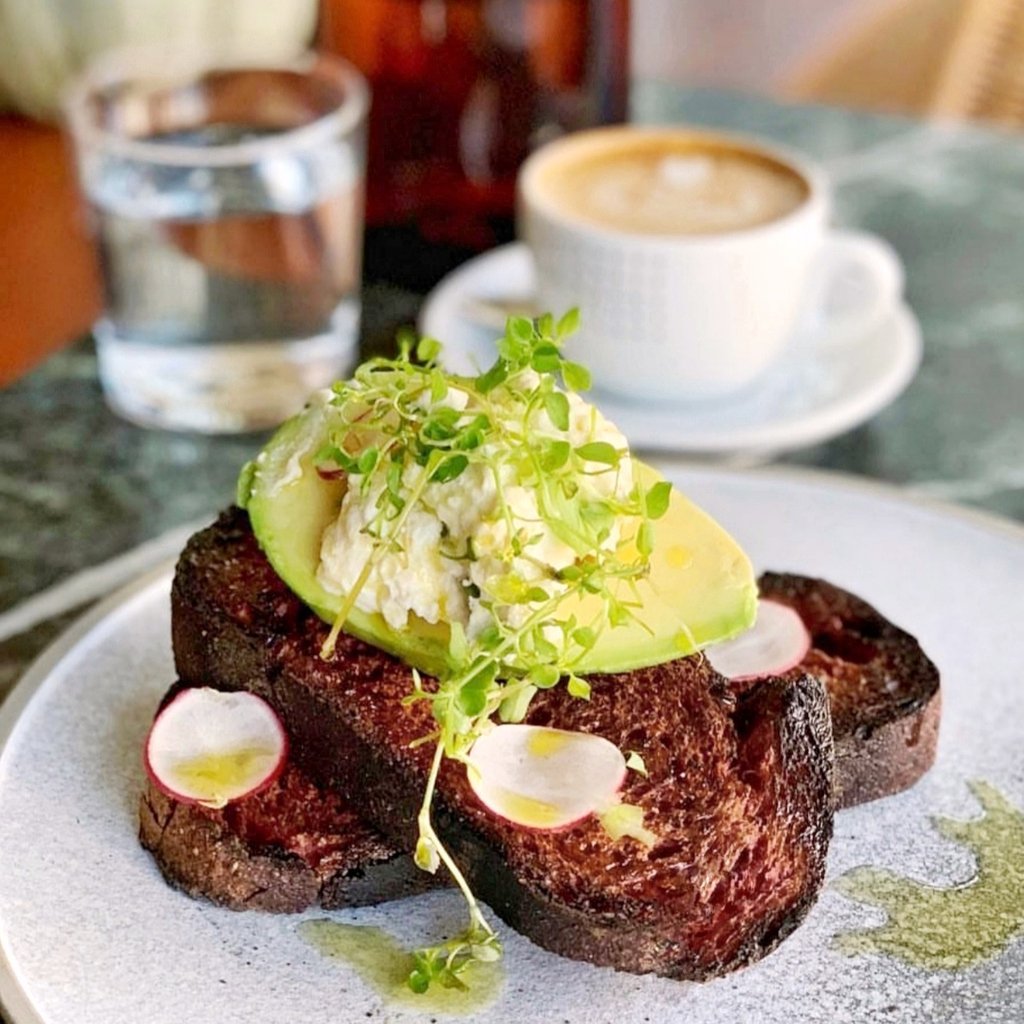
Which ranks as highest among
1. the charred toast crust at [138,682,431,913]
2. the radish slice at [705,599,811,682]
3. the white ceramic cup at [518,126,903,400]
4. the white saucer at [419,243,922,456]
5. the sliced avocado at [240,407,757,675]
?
the sliced avocado at [240,407,757,675]

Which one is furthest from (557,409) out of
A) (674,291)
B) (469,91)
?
(469,91)

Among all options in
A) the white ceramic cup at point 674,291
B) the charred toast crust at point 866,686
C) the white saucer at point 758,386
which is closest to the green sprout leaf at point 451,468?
the charred toast crust at point 866,686

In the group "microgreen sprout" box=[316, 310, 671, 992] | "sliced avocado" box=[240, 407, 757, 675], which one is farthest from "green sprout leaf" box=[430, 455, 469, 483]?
"sliced avocado" box=[240, 407, 757, 675]

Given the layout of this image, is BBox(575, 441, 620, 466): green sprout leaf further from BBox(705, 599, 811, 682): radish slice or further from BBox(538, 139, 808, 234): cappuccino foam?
BBox(538, 139, 808, 234): cappuccino foam

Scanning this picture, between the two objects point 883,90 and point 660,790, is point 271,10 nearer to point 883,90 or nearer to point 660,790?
point 883,90

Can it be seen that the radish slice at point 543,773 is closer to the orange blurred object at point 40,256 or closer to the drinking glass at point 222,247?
the drinking glass at point 222,247

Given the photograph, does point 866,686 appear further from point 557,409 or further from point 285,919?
point 285,919
